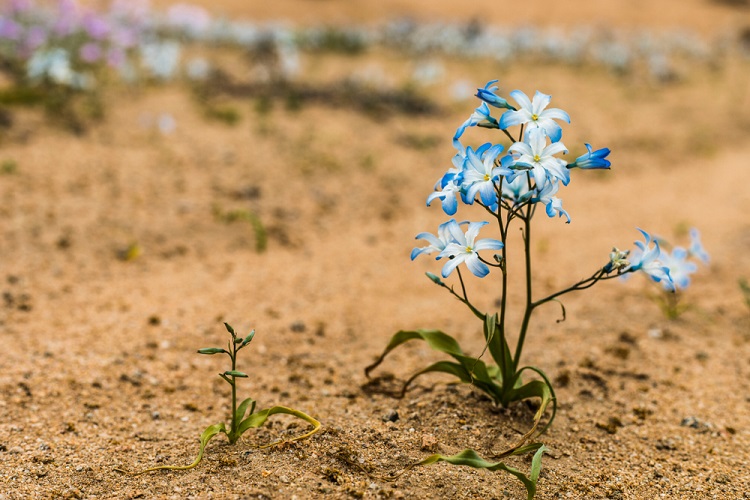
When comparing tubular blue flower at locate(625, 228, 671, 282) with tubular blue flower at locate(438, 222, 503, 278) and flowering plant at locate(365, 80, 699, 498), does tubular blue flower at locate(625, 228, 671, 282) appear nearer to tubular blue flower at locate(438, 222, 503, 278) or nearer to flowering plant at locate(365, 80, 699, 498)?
flowering plant at locate(365, 80, 699, 498)

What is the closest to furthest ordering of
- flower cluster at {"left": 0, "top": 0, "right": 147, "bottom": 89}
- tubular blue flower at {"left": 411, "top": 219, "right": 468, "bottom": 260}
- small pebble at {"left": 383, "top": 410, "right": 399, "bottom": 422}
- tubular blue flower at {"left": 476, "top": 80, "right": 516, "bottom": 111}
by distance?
1. tubular blue flower at {"left": 476, "top": 80, "right": 516, "bottom": 111}
2. tubular blue flower at {"left": 411, "top": 219, "right": 468, "bottom": 260}
3. small pebble at {"left": 383, "top": 410, "right": 399, "bottom": 422}
4. flower cluster at {"left": 0, "top": 0, "right": 147, "bottom": 89}

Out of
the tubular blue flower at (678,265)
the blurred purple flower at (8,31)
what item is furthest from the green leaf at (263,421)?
the blurred purple flower at (8,31)

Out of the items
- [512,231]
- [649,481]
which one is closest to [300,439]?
[649,481]

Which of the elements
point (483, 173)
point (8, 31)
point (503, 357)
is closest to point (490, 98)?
point (483, 173)

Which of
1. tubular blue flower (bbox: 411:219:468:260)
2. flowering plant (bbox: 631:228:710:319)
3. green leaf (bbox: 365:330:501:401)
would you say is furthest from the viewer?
flowering plant (bbox: 631:228:710:319)

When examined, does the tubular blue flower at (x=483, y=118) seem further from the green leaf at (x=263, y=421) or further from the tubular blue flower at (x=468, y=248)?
the green leaf at (x=263, y=421)

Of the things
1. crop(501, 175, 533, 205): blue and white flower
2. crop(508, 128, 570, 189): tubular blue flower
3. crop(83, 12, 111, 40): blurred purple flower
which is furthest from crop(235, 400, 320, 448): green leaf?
crop(83, 12, 111, 40): blurred purple flower

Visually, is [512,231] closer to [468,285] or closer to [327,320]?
[468,285]

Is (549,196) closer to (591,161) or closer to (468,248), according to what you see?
(591,161)
